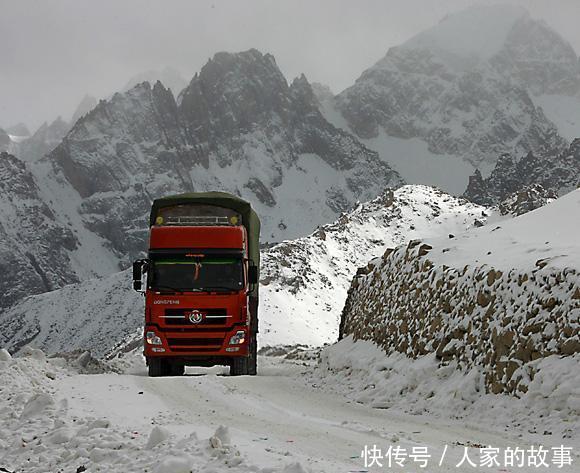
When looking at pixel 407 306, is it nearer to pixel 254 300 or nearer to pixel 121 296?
pixel 254 300

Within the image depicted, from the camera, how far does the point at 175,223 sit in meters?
Result: 19.2

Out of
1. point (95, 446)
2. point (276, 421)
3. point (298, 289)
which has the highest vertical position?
point (298, 289)

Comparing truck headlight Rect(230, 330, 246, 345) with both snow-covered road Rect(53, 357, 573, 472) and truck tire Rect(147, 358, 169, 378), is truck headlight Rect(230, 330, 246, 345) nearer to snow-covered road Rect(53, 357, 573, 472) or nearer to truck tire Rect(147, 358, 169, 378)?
snow-covered road Rect(53, 357, 573, 472)

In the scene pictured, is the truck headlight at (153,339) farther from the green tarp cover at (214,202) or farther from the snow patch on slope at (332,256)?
the snow patch on slope at (332,256)

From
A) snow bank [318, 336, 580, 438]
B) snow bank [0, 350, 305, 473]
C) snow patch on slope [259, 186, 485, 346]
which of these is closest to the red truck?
snow bank [318, 336, 580, 438]

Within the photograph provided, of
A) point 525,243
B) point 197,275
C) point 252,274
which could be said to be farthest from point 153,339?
point 525,243

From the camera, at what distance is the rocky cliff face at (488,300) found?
10945 mm

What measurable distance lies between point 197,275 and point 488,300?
7641 mm

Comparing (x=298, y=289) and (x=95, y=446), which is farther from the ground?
(x=298, y=289)

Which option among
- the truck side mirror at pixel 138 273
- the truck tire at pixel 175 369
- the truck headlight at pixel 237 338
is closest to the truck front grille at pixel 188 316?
the truck headlight at pixel 237 338

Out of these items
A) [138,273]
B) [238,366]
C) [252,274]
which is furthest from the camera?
[238,366]

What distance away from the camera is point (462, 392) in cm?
1170

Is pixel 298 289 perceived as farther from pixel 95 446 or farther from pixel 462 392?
pixel 95 446

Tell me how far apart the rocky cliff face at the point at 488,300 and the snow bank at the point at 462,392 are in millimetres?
224
